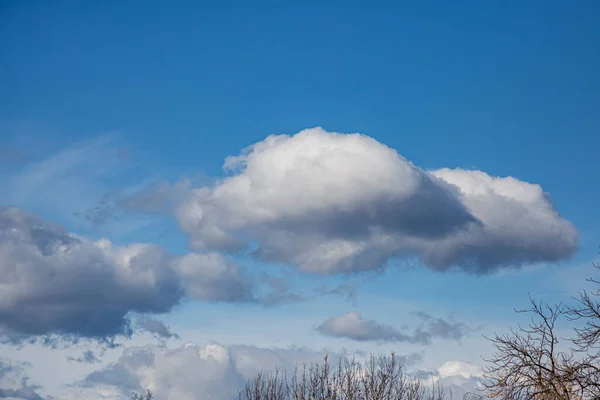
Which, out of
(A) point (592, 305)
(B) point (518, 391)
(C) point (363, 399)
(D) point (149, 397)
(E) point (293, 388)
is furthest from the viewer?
(D) point (149, 397)

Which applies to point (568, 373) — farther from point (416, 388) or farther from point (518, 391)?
point (416, 388)

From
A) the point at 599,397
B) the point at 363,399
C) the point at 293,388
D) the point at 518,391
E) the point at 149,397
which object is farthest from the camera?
the point at 149,397

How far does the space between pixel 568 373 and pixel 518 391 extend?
144 centimetres

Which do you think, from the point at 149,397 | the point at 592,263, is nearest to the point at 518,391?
the point at 592,263

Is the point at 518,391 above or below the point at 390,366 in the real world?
below

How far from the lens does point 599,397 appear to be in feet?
60.1

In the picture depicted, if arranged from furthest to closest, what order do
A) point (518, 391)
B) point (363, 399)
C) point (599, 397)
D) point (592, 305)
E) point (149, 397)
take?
1. point (149, 397)
2. point (363, 399)
3. point (592, 305)
4. point (518, 391)
5. point (599, 397)

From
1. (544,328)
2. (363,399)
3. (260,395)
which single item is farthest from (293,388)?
(544,328)

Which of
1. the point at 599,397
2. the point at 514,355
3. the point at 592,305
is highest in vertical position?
the point at 592,305

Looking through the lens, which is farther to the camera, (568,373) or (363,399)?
(363,399)

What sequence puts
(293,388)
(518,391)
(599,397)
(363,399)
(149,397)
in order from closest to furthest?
(599,397)
(518,391)
(363,399)
(293,388)
(149,397)

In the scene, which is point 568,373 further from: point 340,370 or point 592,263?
point 340,370

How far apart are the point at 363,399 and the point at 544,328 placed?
2046 cm

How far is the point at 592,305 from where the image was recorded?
20.9 m
